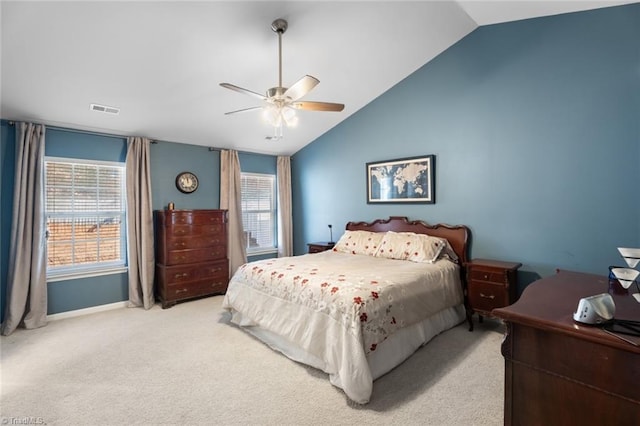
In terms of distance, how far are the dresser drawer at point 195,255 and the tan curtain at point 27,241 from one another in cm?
140

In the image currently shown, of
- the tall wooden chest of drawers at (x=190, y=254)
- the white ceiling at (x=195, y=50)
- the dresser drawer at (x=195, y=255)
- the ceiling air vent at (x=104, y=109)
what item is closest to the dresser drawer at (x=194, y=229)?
the tall wooden chest of drawers at (x=190, y=254)

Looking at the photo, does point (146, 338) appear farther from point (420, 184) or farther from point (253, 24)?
point (420, 184)

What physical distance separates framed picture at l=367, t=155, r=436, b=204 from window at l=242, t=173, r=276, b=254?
2204mm

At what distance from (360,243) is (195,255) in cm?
248

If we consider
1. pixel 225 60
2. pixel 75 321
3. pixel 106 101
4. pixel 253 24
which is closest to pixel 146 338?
pixel 75 321

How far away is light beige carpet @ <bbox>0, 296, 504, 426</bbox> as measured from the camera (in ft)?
6.54

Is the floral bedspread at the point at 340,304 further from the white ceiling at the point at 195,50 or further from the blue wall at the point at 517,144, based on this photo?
the white ceiling at the point at 195,50

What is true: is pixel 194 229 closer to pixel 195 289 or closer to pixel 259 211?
pixel 195 289

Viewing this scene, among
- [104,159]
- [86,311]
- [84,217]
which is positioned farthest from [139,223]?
[86,311]

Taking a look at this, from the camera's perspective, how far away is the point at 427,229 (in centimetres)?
404

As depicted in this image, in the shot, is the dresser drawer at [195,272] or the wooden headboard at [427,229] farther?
the dresser drawer at [195,272]

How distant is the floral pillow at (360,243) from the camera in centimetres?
418

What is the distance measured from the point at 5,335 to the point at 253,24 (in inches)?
168

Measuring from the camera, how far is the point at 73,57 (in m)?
2.79
